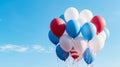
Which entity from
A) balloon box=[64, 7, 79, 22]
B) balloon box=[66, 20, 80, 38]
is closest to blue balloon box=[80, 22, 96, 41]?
balloon box=[66, 20, 80, 38]

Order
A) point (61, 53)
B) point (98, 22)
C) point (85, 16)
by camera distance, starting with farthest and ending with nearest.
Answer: point (61, 53) → point (85, 16) → point (98, 22)

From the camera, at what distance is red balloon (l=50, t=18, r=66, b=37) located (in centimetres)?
1523

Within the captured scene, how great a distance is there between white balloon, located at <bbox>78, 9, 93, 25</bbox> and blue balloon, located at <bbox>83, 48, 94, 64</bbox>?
1340 mm

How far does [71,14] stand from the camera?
1570 centimetres

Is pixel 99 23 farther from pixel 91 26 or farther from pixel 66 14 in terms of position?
pixel 66 14

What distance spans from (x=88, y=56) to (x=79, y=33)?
1152 mm

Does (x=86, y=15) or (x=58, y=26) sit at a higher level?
(x=86, y=15)

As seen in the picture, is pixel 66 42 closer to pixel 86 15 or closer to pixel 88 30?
pixel 88 30

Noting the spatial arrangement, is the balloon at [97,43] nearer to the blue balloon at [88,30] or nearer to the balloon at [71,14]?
the blue balloon at [88,30]

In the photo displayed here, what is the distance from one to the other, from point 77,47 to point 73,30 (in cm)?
89

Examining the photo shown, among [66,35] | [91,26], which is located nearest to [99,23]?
[91,26]

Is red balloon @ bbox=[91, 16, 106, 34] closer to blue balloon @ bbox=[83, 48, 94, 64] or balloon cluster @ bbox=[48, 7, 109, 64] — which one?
balloon cluster @ bbox=[48, 7, 109, 64]

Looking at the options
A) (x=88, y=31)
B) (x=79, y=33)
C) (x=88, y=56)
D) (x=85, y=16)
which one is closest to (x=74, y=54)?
(x=88, y=56)

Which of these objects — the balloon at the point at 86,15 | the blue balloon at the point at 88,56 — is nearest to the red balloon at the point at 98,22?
the balloon at the point at 86,15
